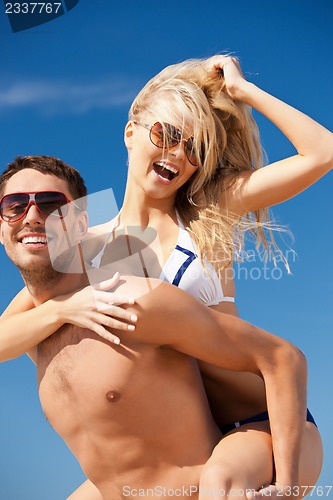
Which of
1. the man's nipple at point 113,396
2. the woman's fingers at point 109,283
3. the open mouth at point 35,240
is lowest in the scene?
the man's nipple at point 113,396

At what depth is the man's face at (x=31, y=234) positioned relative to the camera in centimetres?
379

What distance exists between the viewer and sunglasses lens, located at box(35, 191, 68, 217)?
389 cm

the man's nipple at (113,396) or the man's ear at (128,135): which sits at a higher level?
the man's ear at (128,135)

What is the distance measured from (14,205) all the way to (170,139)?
4.83 ft

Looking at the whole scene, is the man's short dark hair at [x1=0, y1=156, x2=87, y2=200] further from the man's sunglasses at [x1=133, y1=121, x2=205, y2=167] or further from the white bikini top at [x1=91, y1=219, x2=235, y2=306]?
the man's sunglasses at [x1=133, y1=121, x2=205, y2=167]

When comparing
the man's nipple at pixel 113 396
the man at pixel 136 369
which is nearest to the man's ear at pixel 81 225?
the man at pixel 136 369

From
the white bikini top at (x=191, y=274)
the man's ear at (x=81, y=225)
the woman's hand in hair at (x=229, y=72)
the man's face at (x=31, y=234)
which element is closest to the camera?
the man's face at (x=31, y=234)

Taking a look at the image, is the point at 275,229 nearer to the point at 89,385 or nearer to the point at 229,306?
the point at 229,306

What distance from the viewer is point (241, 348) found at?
12.4 ft

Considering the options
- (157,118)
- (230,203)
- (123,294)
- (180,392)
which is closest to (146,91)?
(157,118)

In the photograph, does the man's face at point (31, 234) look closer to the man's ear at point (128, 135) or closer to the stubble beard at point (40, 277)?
the stubble beard at point (40, 277)

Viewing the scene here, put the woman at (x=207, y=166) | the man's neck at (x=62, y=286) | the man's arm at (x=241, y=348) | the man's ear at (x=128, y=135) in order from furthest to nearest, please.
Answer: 1. the man's ear at (x=128, y=135)
2. the woman at (x=207, y=166)
3. the man's neck at (x=62, y=286)
4. the man's arm at (x=241, y=348)

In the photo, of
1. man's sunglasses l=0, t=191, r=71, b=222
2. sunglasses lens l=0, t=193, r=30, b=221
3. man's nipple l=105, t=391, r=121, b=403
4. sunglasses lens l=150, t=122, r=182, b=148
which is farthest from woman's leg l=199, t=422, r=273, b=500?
sunglasses lens l=150, t=122, r=182, b=148

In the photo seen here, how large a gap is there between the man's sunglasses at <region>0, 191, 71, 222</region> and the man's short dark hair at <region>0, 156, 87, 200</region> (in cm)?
16
